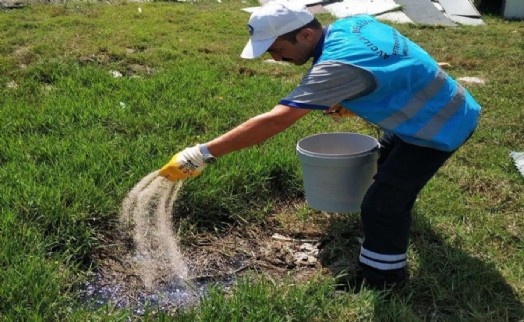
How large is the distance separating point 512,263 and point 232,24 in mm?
6939

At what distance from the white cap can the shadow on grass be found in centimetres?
121

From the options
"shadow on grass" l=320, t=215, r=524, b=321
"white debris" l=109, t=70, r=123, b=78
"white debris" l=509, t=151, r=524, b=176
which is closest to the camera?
"shadow on grass" l=320, t=215, r=524, b=321

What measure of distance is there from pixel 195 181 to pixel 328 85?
1318 mm

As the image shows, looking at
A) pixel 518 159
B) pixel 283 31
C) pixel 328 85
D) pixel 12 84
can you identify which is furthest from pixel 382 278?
pixel 12 84

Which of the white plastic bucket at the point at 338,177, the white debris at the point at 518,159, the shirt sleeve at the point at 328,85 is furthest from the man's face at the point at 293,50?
the white debris at the point at 518,159

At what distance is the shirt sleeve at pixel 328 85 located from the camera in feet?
7.65

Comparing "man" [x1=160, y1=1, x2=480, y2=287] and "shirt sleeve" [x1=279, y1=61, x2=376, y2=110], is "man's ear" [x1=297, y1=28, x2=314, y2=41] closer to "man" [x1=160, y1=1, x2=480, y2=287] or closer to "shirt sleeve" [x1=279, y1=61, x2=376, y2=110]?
"man" [x1=160, y1=1, x2=480, y2=287]

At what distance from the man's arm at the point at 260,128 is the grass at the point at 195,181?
0.63m

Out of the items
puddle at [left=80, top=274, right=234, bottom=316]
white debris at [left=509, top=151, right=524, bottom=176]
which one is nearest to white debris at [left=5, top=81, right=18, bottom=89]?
puddle at [left=80, top=274, right=234, bottom=316]

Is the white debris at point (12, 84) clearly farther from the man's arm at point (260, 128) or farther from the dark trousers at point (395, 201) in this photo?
the dark trousers at point (395, 201)

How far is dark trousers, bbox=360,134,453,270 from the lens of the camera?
268cm

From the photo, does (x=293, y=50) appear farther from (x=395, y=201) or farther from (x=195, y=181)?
(x=195, y=181)

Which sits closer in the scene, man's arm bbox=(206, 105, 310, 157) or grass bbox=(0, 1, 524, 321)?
man's arm bbox=(206, 105, 310, 157)

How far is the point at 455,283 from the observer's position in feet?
9.26
